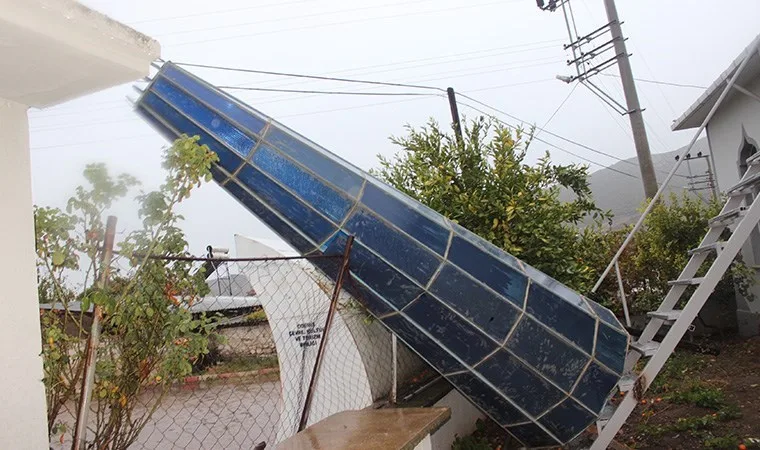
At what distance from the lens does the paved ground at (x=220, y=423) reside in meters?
6.92

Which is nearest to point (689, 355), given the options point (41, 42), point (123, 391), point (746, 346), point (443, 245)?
point (746, 346)

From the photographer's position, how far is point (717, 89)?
7.82m

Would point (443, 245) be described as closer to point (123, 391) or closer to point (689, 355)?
point (123, 391)

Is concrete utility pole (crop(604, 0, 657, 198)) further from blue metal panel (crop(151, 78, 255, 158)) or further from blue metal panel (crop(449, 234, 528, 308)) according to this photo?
blue metal panel (crop(151, 78, 255, 158))

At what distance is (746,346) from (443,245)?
7.19 m

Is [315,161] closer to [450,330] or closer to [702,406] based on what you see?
[450,330]

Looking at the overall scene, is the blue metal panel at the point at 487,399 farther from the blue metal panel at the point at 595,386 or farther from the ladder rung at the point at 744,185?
the ladder rung at the point at 744,185

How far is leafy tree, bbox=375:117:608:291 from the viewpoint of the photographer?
5.40 meters

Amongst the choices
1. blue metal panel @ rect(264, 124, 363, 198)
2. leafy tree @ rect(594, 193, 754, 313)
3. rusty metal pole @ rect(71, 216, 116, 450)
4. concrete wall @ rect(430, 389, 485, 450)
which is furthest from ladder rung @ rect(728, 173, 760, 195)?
rusty metal pole @ rect(71, 216, 116, 450)

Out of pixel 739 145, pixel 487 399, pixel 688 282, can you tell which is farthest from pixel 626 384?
pixel 739 145

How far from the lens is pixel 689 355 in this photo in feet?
26.6

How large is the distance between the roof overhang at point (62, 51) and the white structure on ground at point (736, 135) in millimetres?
8006

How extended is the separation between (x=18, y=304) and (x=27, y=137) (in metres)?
0.56

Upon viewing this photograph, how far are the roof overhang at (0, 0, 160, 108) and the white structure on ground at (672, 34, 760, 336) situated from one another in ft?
26.3
